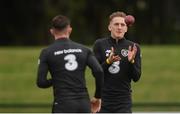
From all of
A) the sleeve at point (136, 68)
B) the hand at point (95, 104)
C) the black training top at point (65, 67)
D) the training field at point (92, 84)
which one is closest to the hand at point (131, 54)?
the sleeve at point (136, 68)

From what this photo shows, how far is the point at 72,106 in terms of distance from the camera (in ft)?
22.7

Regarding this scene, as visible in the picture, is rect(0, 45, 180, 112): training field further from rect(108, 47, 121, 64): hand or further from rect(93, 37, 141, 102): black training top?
rect(108, 47, 121, 64): hand

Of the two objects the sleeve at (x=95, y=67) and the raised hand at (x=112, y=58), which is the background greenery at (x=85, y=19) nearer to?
the raised hand at (x=112, y=58)

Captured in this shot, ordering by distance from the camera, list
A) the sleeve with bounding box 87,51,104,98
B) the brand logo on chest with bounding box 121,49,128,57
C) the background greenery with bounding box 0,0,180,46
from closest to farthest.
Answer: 1. the sleeve with bounding box 87,51,104,98
2. the brand logo on chest with bounding box 121,49,128,57
3. the background greenery with bounding box 0,0,180,46

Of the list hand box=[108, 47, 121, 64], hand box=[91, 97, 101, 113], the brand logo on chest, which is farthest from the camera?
the brand logo on chest

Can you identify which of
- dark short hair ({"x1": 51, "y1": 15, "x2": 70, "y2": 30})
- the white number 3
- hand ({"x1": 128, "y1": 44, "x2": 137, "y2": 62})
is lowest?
the white number 3

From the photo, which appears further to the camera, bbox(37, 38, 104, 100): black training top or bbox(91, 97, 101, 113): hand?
bbox(91, 97, 101, 113): hand

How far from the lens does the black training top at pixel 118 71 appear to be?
26.6ft

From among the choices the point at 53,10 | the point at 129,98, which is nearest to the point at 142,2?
the point at 53,10

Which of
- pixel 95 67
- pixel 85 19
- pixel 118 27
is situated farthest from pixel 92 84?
pixel 85 19

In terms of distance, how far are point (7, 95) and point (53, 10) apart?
1678 cm

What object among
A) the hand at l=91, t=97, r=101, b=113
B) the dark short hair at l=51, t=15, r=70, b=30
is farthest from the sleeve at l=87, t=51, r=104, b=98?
the dark short hair at l=51, t=15, r=70, b=30

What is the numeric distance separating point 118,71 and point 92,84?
34.8 feet

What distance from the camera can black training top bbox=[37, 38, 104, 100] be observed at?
6922 mm
